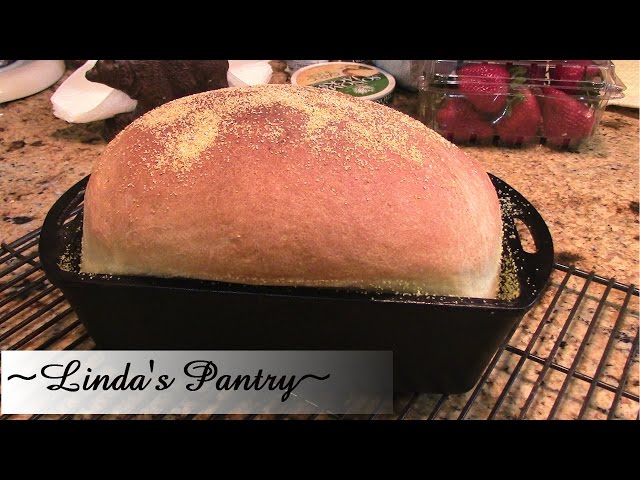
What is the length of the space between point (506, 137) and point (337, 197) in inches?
36.1

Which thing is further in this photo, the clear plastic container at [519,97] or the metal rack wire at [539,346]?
the clear plastic container at [519,97]

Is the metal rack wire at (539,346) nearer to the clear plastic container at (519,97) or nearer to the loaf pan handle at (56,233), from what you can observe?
the loaf pan handle at (56,233)

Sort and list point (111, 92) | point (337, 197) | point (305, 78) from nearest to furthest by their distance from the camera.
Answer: point (337, 197), point (111, 92), point (305, 78)

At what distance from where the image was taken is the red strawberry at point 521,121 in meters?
1.32

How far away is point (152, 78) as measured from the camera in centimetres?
130

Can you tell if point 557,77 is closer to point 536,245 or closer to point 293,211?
point 536,245

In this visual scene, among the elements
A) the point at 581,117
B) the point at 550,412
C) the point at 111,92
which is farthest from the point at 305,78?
the point at 550,412

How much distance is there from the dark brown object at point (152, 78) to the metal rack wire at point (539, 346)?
1.60ft

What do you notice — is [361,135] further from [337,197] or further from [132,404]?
[132,404]

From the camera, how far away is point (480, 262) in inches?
25.2

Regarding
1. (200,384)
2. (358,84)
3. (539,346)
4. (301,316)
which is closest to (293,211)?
(301,316)

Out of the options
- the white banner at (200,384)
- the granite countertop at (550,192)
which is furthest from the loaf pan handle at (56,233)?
the granite countertop at (550,192)

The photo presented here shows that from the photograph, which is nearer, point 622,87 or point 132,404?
point 132,404

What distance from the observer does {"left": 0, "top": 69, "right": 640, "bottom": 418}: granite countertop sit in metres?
0.79
